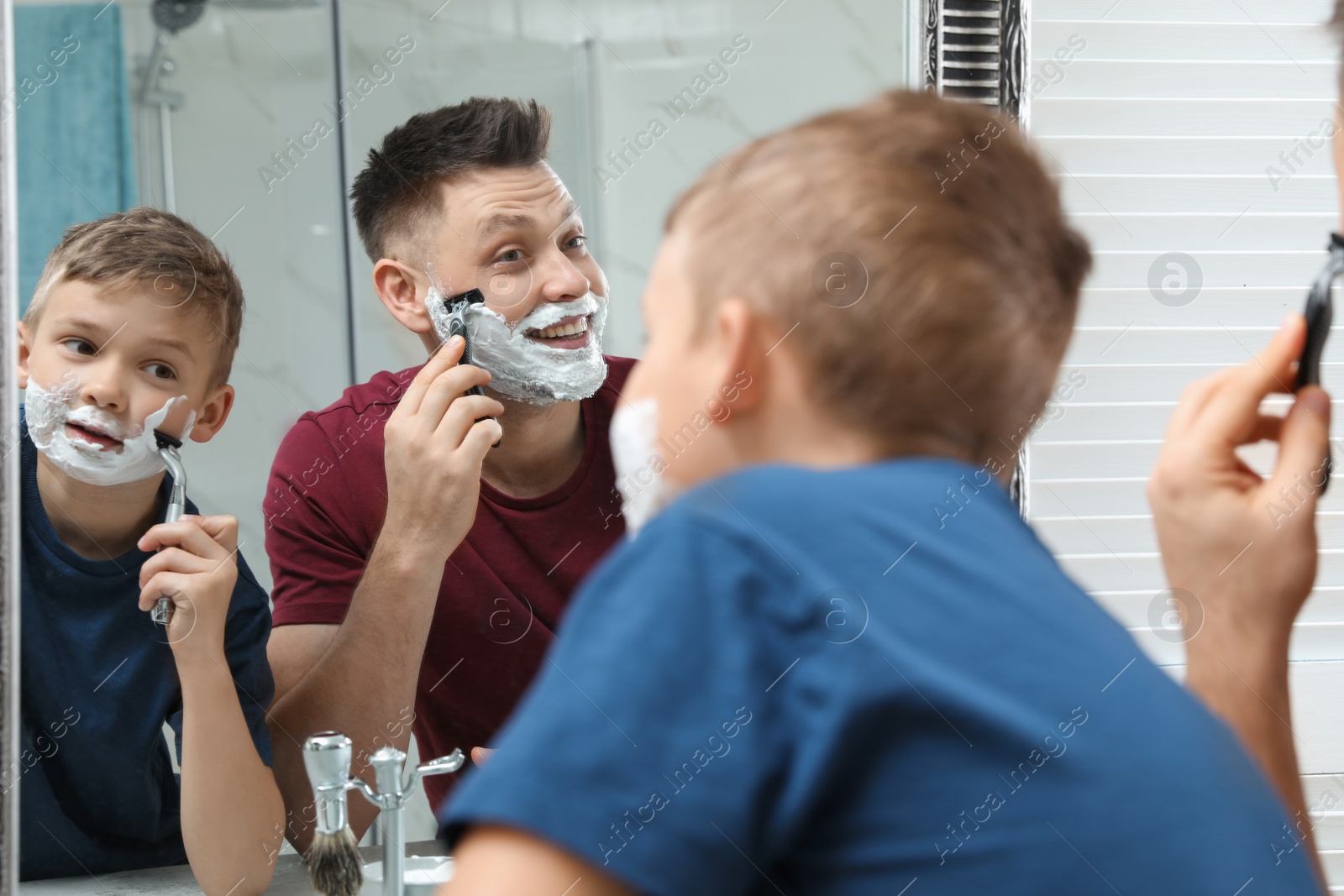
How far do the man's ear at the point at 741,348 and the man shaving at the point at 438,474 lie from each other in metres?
0.45

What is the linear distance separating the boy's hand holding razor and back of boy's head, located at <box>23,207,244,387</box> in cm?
11

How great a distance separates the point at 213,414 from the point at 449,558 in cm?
20

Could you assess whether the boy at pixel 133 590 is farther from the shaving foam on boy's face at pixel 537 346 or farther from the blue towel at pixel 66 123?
the shaving foam on boy's face at pixel 537 346

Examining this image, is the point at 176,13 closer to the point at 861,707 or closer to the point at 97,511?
the point at 97,511

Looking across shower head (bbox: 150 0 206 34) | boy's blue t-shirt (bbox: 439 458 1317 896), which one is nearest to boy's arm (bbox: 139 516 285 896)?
shower head (bbox: 150 0 206 34)

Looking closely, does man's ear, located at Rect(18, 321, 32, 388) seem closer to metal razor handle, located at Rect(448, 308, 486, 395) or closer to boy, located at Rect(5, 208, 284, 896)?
boy, located at Rect(5, 208, 284, 896)

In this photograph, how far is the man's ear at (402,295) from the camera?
78 cm

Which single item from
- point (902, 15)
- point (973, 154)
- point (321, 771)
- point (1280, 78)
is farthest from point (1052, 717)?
point (1280, 78)

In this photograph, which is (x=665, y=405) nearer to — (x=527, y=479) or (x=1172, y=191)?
(x=527, y=479)

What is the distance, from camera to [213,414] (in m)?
0.76

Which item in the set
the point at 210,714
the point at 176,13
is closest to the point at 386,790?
the point at 210,714

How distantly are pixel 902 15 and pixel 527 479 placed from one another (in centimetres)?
48

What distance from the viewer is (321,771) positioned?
2.39 feet

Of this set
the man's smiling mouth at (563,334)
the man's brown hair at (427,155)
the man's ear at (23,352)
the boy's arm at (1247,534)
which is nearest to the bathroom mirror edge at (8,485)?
the man's ear at (23,352)
